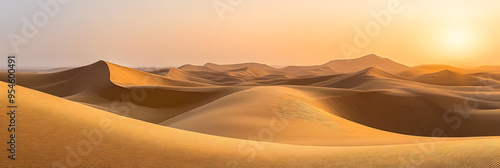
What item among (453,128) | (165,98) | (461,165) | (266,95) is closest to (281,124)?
(266,95)

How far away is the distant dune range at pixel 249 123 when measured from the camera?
→ 447 cm

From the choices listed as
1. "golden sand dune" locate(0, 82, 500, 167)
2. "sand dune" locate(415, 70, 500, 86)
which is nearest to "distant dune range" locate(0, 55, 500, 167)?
"golden sand dune" locate(0, 82, 500, 167)

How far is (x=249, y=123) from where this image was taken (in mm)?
12148

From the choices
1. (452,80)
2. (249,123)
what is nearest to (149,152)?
(249,123)

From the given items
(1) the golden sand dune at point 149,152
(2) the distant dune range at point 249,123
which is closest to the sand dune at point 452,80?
(2) the distant dune range at point 249,123

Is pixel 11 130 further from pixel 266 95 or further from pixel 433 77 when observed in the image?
pixel 433 77

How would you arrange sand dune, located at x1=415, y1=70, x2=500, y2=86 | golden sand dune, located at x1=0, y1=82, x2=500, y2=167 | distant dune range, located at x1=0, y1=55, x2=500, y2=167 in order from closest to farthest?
golden sand dune, located at x1=0, y1=82, x2=500, y2=167 < distant dune range, located at x1=0, y1=55, x2=500, y2=167 < sand dune, located at x1=415, y1=70, x2=500, y2=86

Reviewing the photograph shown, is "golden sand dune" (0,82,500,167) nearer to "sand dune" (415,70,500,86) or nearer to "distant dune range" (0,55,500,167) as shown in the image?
"distant dune range" (0,55,500,167)

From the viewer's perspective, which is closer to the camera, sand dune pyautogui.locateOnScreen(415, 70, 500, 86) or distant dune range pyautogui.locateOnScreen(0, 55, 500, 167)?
distant dune range pyautogui.locateOnScreen(0, 55, 500, 167)

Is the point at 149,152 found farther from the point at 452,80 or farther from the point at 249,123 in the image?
the point at 452,80

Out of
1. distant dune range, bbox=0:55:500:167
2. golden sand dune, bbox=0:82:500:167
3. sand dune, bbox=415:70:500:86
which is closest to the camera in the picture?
golden sand dune, bbox=0:82:500:167

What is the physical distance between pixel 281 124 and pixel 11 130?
9.47m

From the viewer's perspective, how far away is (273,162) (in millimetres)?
4641

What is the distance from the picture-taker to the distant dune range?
4469 mm
